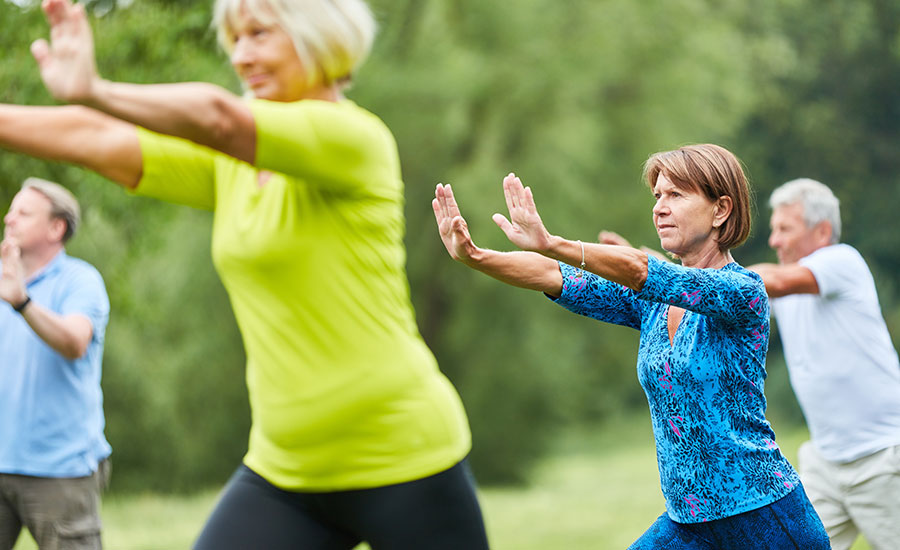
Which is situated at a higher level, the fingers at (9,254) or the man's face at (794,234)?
the man's face at (794,234)

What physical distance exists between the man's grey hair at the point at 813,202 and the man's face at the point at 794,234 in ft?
0.07

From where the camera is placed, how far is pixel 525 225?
8.29 ft

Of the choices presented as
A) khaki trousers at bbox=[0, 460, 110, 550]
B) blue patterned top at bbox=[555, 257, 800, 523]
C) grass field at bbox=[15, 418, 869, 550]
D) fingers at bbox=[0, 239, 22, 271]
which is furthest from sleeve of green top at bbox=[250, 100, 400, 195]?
grass field at bbox=[15, 418, 869, 550]

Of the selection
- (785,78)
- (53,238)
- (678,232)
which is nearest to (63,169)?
(53,238)

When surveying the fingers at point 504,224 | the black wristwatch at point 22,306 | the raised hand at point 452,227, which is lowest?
the black wristwatch at point 22,306

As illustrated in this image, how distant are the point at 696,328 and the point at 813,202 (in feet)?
7.98

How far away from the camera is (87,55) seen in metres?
1.86

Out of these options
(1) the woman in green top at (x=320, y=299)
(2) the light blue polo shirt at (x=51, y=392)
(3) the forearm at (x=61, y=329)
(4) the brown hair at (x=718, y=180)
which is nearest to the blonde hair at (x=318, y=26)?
(1) the woman in green top at (x=320, y=299)

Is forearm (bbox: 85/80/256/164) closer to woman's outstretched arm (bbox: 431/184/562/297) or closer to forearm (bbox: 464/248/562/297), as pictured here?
woman's outstretched arm (bbox: 431/184/562/297)

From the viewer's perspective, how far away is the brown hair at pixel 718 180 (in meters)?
2.97

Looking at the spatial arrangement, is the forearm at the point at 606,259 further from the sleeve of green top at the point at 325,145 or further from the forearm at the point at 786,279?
the forearm at the point at 786,279

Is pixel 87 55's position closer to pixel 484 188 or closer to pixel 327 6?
pixel 327 6

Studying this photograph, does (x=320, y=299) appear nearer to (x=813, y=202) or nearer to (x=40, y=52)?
(x=40, y=52)

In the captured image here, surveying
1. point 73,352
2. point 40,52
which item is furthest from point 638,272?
point 73,352
